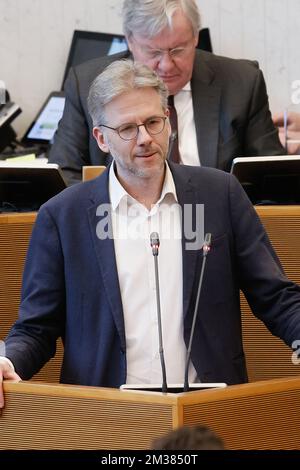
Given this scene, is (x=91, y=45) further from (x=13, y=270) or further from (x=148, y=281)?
(x=148, y=281)

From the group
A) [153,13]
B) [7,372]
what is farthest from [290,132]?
[7,372]

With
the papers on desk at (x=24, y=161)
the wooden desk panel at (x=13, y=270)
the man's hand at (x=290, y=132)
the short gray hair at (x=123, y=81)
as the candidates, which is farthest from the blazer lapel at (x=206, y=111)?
the short gray hair at (x=123, y=81)

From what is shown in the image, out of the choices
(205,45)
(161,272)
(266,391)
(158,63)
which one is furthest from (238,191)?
(205,45)

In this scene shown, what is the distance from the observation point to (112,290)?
2238mm

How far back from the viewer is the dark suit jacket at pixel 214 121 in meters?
3.31

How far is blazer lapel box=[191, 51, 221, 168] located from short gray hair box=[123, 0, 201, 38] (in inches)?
8.3

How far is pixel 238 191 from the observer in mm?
2338

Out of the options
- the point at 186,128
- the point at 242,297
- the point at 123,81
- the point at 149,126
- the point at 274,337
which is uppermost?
the point at 123,81

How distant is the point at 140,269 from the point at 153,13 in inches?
→ 47.8

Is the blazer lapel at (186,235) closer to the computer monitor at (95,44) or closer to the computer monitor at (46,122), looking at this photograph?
the computer monitor at (46,122)

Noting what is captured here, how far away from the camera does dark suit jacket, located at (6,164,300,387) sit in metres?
2.23

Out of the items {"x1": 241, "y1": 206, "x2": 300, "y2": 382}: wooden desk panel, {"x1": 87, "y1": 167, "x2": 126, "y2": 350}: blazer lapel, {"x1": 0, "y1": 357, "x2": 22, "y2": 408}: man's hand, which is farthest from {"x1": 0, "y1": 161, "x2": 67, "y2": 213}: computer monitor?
{"x1": 0, "y1": 357, "x2": 22, "y2": 408}: man's hand

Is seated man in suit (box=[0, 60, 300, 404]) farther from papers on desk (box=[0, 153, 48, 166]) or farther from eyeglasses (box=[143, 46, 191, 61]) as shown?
eyeglasses (box=[143, 46, 191, 61])

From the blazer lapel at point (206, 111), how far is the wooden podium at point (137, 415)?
1.58 metres
